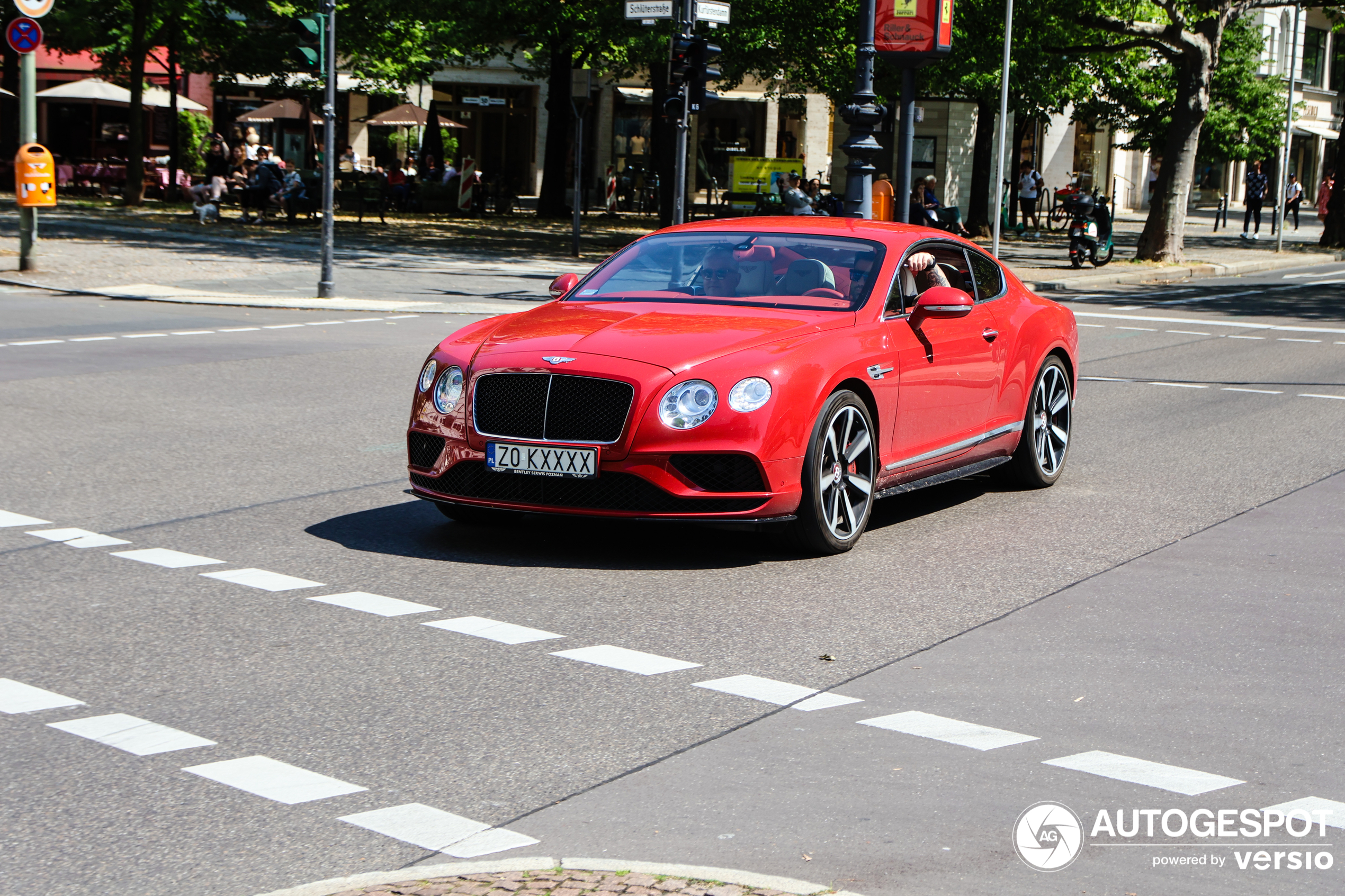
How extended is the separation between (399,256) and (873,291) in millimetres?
21605

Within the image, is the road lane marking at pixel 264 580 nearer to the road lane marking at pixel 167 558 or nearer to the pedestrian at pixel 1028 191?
the road lane marking at pixel 167 558

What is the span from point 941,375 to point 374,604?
326 cm

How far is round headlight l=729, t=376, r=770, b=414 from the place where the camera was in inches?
283

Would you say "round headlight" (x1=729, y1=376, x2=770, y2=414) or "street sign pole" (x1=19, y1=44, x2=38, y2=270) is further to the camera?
"street sign pole" (x1=19, y1=44, x2=38, y2=270)

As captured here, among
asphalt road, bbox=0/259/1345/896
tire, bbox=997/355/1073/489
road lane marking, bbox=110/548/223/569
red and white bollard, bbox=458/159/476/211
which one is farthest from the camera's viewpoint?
red and white bollard, bbox=458/159/476/211

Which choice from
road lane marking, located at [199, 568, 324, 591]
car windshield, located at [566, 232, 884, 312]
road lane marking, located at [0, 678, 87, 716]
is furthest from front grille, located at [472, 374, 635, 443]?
road lane marking, located at [0, 678, 87, 716]

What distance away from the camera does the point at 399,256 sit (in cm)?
2898

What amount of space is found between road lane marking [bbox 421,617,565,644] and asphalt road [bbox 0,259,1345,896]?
68mm

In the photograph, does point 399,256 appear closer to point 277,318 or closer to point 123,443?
point 277,318

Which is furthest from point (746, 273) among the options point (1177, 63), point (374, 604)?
point (1177, 63)

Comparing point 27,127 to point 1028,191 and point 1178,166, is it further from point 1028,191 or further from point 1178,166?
point 1028,191

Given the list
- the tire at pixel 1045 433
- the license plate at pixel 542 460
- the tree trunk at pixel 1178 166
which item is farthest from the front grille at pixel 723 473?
the tree trunk at pixel 1178 166

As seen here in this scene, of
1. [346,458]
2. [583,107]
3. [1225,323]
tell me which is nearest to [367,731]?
[346,458]

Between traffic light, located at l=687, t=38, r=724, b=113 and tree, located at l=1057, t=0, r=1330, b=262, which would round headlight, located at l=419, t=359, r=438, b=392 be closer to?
traffic light, located at l=687, t=38, r=724, b=113
